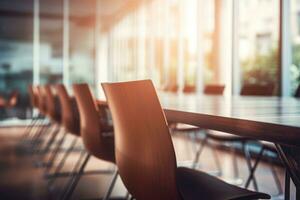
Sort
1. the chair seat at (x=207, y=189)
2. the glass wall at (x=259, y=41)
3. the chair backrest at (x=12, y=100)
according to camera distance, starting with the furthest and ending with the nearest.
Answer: the chair backrest at (x=12, y=100) → the glass wall at (x=259, y=41) → the chair seat at (x=207, y=189)

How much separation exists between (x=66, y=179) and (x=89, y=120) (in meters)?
1.52

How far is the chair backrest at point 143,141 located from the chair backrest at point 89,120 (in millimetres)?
676

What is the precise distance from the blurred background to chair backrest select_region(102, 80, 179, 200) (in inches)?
132

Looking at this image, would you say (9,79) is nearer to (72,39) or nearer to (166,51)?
(72,39)

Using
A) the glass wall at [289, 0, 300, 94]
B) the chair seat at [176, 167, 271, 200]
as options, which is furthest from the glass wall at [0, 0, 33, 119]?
the chair seat at [176, 167, 271, 200]

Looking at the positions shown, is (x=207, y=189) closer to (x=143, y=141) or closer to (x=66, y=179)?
(x=143, y=141)

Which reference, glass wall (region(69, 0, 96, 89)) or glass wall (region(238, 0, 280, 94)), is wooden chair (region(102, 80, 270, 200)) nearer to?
glass wall (region(238, 0, 280, 94))

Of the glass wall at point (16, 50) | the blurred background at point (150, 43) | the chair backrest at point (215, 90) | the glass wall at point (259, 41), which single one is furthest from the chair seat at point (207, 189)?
the glass wall at point (16, 50)

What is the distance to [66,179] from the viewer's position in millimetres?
3434

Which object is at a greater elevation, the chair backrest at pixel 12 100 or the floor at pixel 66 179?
the chair backrest at pixel 12 100

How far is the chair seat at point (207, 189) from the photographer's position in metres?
1.23

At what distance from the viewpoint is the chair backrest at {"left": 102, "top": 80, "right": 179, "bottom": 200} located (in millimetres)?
1056

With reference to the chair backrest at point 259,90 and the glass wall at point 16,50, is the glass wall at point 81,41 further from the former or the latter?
the chair backrest at point 259,90

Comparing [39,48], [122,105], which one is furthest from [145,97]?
[39,48]
